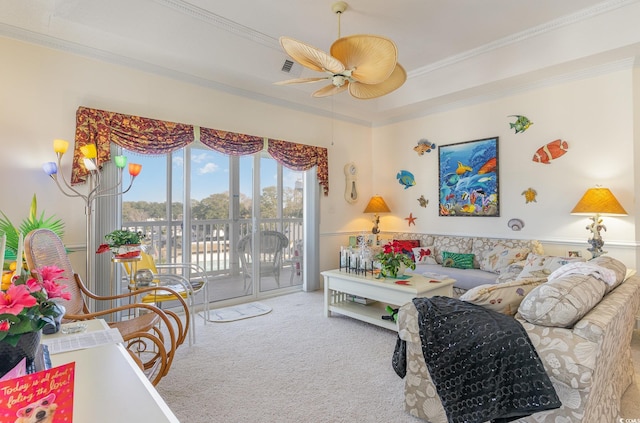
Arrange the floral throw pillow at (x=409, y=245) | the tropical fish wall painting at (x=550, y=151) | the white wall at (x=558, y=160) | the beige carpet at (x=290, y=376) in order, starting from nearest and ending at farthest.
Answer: the beige carpet at (x=290, y=376), the white wall at (x=558, y=160), the tropical fish wall painting at (x=550, y=151), the floral throw pillow at (x=409, y=245)

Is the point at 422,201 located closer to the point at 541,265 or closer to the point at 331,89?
the point at 541,265

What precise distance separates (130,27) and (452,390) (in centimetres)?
383

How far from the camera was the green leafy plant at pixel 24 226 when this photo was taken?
2637 mm

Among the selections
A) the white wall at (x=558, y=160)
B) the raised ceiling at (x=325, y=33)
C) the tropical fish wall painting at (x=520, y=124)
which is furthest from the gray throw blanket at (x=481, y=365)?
the tropical fish wall painting at (x=520, y=124)

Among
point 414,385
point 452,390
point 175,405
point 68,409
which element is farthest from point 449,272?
point 68,409

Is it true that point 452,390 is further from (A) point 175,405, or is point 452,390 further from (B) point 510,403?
(A) point 175,405

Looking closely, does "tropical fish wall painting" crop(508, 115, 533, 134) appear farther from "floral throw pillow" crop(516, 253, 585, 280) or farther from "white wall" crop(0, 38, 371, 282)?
"white wall" crop(0, 38, 371, 282)

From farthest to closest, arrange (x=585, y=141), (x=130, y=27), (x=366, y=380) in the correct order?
(x=585, y=141), (x=130, y=27), (x=366, y=380)

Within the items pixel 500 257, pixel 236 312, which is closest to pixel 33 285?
pixel 236 312

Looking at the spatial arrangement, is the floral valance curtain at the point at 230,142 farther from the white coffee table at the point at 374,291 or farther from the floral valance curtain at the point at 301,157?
the white coffee table at the point at 374,291

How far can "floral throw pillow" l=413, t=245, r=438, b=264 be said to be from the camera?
499 centimetres

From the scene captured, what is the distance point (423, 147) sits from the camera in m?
5.55

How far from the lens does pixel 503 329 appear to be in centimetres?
160

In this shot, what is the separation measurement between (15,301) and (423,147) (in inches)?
214
